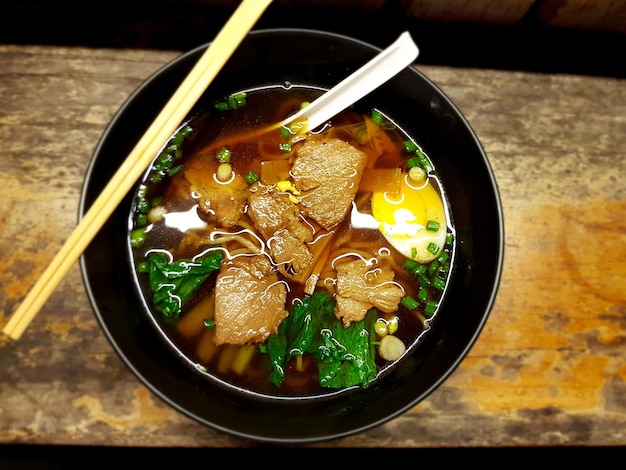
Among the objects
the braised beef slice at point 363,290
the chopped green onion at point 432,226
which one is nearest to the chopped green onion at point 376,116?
the chopped green onion at point 432,226

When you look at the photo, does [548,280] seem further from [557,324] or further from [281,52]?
[281,52]

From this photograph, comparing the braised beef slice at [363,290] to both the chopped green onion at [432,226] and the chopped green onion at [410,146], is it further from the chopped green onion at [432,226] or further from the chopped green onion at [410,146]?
the chopped green onion at [410,146]

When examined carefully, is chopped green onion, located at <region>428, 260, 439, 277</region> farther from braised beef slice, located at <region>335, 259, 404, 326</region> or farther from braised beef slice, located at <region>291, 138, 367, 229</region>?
braised beef slice, located at <region>291, 138, 367, 229</region>

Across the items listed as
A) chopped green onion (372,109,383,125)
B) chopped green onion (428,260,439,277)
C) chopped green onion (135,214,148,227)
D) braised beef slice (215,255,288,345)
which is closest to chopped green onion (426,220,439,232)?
chopped green onion (428,260,439,277)

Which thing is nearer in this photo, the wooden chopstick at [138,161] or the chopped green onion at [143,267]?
the wooden chopstick at [138,161]

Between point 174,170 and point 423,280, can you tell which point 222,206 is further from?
point 423,280

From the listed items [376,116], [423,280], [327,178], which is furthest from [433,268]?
[376,116]

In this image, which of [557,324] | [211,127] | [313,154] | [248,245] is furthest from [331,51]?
[557,324]
